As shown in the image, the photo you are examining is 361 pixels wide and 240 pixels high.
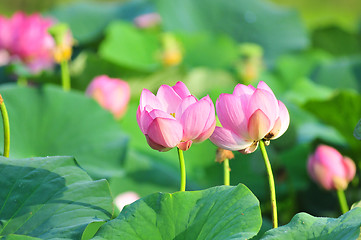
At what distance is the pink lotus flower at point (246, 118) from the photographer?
56cm

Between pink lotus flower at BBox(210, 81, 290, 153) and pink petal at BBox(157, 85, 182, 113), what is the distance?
0.05 m

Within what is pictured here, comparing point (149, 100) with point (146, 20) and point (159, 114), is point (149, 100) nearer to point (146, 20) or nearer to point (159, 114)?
point (159, 114)

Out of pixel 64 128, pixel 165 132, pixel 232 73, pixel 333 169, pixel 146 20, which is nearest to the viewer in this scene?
pixel 165 132

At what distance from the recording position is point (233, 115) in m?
0.57

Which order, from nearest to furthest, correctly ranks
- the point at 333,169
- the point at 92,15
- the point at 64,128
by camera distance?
the point at 333,169
the point at 64,128
the point at 92,15

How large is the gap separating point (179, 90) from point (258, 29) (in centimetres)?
170

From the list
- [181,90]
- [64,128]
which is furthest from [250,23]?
[181,90]

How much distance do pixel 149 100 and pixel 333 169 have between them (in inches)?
18.8

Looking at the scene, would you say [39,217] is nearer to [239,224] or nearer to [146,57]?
[239,224]

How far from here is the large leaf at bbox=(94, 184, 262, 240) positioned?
1.78ft

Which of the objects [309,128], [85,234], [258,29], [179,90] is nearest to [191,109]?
[179,90]

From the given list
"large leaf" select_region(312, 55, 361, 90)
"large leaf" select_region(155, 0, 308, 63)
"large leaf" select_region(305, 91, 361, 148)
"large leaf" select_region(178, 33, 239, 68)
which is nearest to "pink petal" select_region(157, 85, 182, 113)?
"large leaf" select_region(305, 91, 361, 148)

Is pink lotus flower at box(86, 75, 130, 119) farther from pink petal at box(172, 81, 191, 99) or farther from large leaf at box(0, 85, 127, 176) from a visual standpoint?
pink petal at box(172, 81, 191, 99)

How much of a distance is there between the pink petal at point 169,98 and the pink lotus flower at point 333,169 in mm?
449
